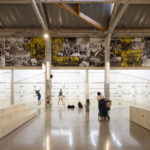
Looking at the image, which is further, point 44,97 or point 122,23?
point 44,97

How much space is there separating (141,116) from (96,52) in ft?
32.9

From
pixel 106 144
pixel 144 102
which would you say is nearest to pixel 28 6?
pixel 106 144

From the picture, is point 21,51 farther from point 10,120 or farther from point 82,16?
point 10,120

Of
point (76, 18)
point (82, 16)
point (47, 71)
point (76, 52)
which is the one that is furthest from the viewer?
point (76, 52)

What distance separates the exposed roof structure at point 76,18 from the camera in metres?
12.9

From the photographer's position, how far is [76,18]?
47.8 ft

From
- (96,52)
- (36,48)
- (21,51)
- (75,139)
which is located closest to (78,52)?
(96,52)

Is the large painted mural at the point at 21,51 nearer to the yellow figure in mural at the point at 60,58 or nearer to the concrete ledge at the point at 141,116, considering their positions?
the yellow figure in mural at the point at 60,58

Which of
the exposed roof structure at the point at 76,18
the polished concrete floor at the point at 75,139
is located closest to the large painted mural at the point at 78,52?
the exposed roof structure at the point at 76,18

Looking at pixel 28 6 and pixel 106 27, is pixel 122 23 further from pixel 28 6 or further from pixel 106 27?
pixel 28 6

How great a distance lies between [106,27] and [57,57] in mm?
6021

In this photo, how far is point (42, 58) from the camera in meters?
15.9

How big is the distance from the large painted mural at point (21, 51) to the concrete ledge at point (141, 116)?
10.9 metres

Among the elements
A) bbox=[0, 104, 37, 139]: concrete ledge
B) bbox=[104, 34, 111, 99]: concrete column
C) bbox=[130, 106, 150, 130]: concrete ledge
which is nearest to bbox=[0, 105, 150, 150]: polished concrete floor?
bbox=[0, 104, 37, 139]: concrete ledge
